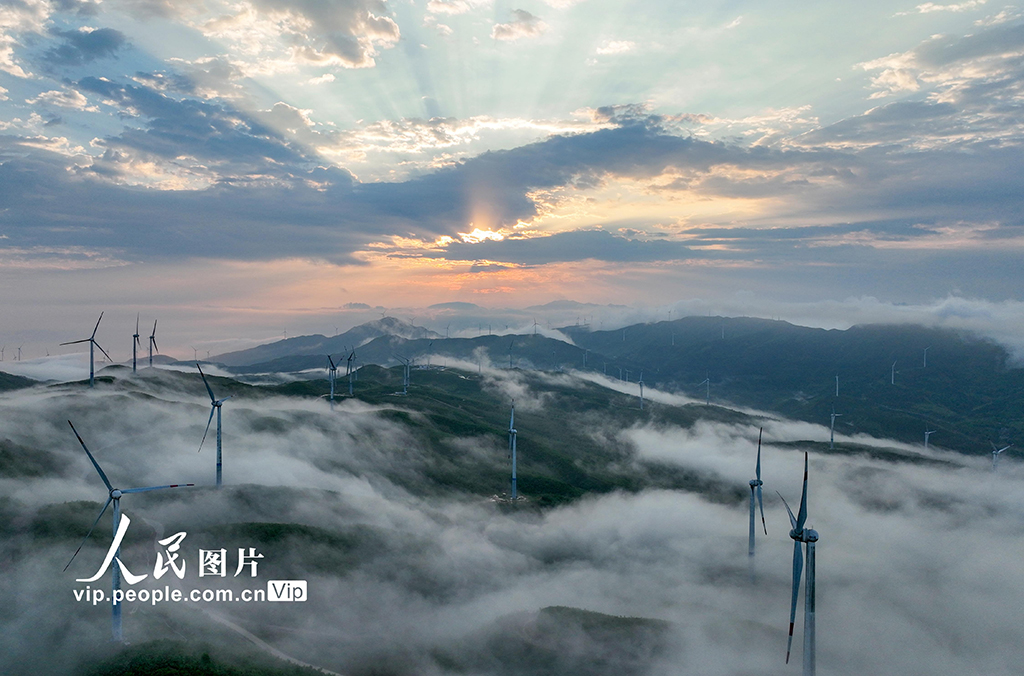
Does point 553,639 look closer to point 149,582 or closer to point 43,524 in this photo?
point 149,582

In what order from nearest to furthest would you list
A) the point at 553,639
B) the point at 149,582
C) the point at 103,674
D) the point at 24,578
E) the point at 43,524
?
the point at 103,674
the point at 24,578
the point at 149,582
the point at 43,524
the point at 553,639

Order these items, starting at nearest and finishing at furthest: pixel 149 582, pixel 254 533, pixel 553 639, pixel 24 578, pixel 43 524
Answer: pixel 24 578, pixel 149 582, pixel 43 524, pixel 553 639, pixel 254 533

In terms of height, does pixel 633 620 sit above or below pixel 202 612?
below

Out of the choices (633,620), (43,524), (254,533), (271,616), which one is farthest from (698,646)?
(43,524)

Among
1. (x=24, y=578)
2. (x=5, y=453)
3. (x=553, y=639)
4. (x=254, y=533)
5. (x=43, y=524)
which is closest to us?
(x=24, y=578)

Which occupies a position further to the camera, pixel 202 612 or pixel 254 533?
pixel 254 533

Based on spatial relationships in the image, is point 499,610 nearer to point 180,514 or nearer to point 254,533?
point 254,533

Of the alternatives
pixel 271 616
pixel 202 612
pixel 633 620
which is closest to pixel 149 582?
pixel 202 612

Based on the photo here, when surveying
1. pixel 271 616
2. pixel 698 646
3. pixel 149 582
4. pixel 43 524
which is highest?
pixel 43 524

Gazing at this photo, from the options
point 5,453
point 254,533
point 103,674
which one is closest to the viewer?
point 103,674
